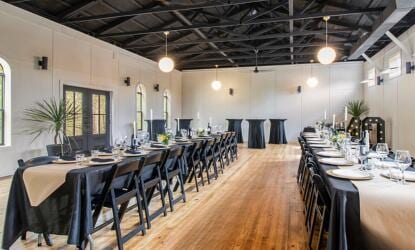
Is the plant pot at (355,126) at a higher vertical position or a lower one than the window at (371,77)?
lower

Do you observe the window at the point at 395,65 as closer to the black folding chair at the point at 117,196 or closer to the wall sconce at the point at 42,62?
the black folding chair at the point at 117,196

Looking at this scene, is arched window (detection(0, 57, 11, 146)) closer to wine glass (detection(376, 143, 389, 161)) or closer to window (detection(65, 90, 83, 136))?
window (detection(65, 90, 83, 136))

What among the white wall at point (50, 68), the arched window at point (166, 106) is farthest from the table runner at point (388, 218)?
the arched window at point (166, 106)

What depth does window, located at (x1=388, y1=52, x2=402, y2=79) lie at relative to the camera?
336 inches

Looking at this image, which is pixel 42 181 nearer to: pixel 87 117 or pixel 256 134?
pixel 87 117

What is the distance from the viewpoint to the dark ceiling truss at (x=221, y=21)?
6.49m

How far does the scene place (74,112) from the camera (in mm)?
7480

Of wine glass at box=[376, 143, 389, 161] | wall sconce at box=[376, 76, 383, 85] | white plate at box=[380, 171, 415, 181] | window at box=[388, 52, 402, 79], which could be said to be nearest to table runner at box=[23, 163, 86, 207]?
white plate at box=[380, 171, 415, 181]

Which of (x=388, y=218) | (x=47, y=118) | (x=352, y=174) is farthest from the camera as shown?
(x=47, y=118)

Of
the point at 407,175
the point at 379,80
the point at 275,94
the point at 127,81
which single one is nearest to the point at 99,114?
the point at 127,81

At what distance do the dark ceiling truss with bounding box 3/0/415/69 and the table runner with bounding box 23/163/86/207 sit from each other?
4.48 metres

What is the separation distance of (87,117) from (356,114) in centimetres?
922

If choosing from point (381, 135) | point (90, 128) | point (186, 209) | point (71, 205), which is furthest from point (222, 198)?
point (381, 135)

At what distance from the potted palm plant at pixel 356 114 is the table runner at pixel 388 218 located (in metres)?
9.70
